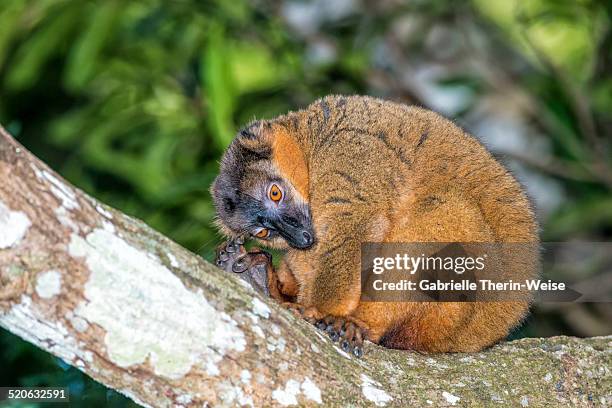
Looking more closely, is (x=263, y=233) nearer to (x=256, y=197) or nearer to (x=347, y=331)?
(x=256, y=197)

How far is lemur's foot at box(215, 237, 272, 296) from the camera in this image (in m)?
4.62

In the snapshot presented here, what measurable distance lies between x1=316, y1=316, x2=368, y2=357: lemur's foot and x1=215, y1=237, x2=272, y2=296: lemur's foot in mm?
566

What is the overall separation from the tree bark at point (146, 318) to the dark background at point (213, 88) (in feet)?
8.37

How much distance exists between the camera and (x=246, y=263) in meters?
4.66

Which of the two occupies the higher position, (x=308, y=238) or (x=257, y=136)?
(x=257, y=136)

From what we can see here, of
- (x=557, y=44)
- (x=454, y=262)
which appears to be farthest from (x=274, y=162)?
(x=557, y=44)

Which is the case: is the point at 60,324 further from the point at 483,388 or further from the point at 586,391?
the point at 586,391

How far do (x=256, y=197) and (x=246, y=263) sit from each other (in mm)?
735

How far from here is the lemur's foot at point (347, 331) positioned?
12.5 ft

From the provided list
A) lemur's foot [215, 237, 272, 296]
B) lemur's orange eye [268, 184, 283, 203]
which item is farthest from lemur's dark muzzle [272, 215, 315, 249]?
lemur's foot [215, 237, 272, 296]

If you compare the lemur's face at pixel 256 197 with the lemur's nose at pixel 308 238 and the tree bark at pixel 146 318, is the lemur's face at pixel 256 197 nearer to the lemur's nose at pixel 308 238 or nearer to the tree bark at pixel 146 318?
the lemur's nose at pixel 308 238

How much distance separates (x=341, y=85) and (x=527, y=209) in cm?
322

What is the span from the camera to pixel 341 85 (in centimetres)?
756

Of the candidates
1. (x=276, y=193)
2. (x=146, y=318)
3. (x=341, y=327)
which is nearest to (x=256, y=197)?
(x=276, y=193)
